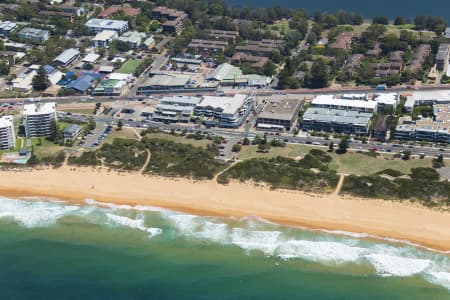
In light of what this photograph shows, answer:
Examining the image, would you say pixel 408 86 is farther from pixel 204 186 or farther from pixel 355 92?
pixel 204 186

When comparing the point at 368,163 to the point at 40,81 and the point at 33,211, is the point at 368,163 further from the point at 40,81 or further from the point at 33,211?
the point at 40,81

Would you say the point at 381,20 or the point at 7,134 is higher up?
the point at 381,20

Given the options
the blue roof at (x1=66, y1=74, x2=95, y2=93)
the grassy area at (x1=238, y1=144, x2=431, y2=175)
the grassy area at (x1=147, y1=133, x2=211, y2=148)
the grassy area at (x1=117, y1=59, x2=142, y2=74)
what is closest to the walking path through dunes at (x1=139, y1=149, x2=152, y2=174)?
the grassy area at (x1=147, y1=133, x2=211, y2=148)

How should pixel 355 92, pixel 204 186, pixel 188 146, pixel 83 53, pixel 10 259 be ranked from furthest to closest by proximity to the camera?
pixel 83 53 < pixel 355 92 < pixel 188 146 < pixel 204 186 < pixel 10 259

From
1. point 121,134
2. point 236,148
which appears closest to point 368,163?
point 236,148

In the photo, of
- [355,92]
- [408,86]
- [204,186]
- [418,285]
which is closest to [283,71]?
[355,92]

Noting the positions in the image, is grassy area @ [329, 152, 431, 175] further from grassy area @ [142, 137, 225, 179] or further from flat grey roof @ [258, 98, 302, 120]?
grassy area @ [142, 137, 225, 179]
